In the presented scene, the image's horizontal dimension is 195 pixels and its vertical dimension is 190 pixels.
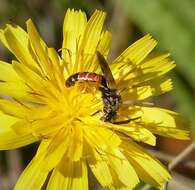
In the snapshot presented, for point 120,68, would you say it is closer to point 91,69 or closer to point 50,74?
point 91,69

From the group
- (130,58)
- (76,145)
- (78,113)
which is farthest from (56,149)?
(130,58)

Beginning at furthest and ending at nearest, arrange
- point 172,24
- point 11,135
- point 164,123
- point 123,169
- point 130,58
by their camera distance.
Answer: point 172,24
point 130,58
point 164,123
point 123,169
point 11,135

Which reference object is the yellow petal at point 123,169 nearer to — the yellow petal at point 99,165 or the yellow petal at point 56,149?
the yellow petal at point 99,165

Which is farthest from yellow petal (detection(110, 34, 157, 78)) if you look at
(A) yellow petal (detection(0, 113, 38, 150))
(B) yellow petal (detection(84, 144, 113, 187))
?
(A) yellow petal (detection(0, 113, 38, 150))

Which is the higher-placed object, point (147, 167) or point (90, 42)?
point (90, 42)

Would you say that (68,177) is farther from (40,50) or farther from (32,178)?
(40,50)

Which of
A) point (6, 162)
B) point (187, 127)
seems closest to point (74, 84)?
point (187, 127)

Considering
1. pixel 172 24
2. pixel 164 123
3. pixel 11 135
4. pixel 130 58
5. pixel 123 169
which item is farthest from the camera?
pixel 172 24
